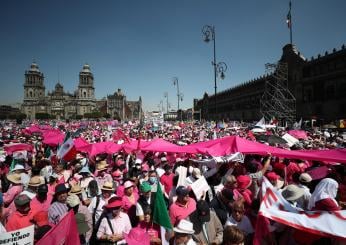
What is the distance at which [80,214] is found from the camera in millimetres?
4422

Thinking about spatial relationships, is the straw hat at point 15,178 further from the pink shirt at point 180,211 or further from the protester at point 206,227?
the protester at point 206,227

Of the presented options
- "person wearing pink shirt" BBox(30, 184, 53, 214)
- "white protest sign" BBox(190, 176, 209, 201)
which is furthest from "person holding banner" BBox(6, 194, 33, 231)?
"white protest sign" BBox(190, 176, 209, 201)

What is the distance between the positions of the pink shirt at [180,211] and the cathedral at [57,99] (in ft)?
540

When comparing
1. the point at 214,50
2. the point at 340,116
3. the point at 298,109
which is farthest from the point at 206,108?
the point at 214,50

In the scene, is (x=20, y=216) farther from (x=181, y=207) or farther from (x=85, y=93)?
(x=85, y=93)

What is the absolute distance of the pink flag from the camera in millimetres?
3143

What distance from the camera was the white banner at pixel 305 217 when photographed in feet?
9.63

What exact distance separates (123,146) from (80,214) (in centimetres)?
686

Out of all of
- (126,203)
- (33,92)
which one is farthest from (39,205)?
(33,92)

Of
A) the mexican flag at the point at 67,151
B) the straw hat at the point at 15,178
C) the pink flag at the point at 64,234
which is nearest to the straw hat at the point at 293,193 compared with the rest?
the pink flag at the point at 64,234

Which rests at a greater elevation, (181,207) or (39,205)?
(181,207)

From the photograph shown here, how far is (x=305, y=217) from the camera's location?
3.12m

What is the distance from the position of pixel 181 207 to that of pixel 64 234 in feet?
5.75

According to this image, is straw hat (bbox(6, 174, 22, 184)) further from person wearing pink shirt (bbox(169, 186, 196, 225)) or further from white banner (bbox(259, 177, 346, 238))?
white banner (bbox(259, 177, 346, 238))
